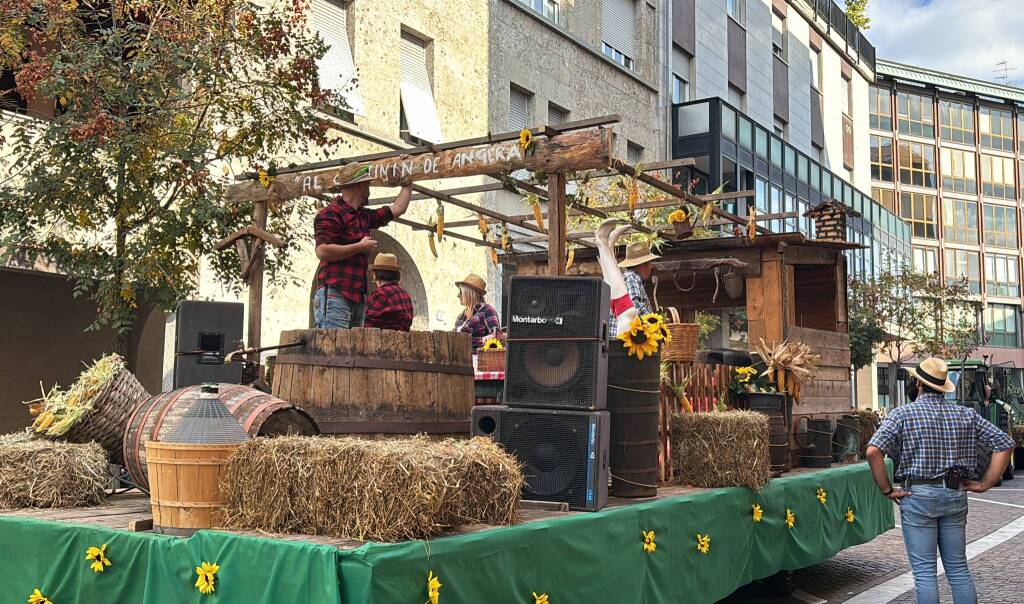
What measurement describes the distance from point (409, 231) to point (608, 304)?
1277 centimetres

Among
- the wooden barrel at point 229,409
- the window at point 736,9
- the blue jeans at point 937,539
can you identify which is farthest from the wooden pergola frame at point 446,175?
the window at point 736,9

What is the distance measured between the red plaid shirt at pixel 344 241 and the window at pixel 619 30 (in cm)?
1914

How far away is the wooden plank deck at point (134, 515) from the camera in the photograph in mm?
4277

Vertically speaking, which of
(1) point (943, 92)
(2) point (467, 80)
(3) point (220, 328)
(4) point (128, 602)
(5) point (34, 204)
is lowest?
(4) point (128, 602)

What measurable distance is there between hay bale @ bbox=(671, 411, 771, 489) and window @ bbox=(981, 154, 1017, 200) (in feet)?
216

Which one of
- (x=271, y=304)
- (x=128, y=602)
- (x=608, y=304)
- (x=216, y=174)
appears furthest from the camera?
(x=271, y=304)

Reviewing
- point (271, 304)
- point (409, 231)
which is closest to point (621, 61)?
point (409, 231)

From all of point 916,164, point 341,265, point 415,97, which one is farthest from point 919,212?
point 341,265

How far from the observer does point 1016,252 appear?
66.1 m

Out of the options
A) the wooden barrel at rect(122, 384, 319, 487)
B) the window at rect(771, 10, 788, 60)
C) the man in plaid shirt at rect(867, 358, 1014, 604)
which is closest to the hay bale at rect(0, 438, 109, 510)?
the wooden barrel at rect(122, 384, 319, 487)

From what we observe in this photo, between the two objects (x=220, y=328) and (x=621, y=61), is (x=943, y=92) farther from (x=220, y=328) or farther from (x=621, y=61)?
(x=220, y=328)

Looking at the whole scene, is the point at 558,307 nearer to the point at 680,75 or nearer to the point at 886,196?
the point at 680,75

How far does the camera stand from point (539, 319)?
5.86m

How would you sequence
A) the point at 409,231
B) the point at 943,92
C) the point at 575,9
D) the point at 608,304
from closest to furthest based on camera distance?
the point at 608,304
the point at 409,231
the point at 575,9
the point at 943,92
